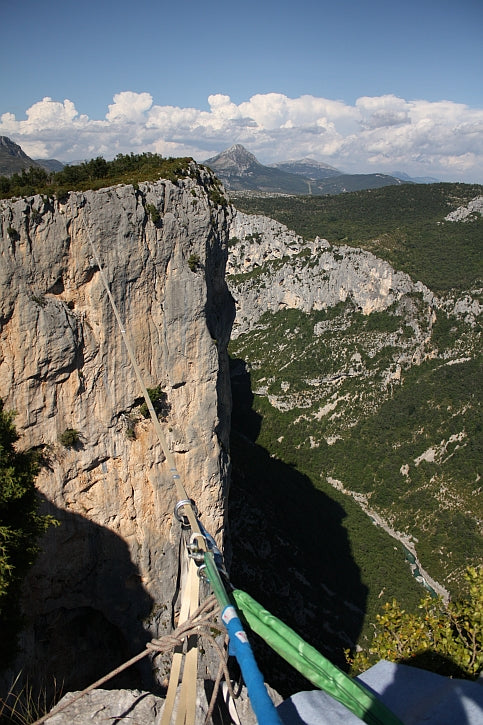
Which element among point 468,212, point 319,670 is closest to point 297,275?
point 468,212

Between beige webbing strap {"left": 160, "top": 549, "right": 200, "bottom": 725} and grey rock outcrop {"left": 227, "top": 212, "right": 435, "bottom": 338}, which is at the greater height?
grey rock outcrop {"left": 227, "top": 212, "right": 435, "bottom": 338}

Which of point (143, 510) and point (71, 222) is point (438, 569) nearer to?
point (143, 510)

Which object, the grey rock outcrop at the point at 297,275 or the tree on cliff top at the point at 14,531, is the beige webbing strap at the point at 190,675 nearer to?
the tree on cliff top at the point at 14,531

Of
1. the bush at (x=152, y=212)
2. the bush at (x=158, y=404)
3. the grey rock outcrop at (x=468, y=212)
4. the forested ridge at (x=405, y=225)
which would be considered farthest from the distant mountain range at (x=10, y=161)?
the grey rock outcrop at (x=468, y=212)

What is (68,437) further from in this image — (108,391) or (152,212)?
(152,212)

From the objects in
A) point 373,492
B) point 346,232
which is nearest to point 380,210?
point 346,232

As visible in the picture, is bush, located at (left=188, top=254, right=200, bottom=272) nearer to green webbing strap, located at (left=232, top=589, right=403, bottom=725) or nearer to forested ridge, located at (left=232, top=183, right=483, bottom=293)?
green webbing strap, located at (left=232, top=589, right=403, bottom=725)

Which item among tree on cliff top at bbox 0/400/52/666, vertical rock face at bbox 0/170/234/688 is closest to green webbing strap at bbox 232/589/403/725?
tree on cliff top at bbox 0/400/52/666
